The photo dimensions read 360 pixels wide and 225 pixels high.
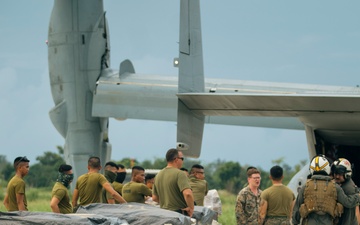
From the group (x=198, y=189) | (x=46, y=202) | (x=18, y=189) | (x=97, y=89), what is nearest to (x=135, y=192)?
(x=18, y=189)

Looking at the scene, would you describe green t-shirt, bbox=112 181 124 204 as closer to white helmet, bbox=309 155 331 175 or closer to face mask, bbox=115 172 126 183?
face mask, bbox=115 172 126 183

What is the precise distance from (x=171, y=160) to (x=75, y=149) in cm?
1560

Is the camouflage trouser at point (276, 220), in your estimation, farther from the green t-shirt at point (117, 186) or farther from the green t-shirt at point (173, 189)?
the green t-shirt at point (117, 186)

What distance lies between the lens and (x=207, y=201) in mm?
16234

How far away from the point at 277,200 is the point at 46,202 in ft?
70.9

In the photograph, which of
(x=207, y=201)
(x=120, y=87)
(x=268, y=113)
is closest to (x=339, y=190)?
(x=268, y=113)

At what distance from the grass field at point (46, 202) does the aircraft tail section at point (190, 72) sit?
1062 cm

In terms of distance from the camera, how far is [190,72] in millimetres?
14758

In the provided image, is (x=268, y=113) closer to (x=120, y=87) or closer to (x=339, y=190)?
(x=339, y=190)

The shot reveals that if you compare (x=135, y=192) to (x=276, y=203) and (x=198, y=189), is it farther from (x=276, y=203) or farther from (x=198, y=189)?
(x=198, y=189)

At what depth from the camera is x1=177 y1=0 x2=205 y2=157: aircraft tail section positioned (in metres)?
13.9

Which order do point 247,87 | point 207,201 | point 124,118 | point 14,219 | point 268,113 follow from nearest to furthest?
point 14,219, point 268,113, point 207,201, point 247,87, point 124,118

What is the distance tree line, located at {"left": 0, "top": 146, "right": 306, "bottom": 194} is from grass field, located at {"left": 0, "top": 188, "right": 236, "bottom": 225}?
1310mm

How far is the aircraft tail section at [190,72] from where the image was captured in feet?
45.6
